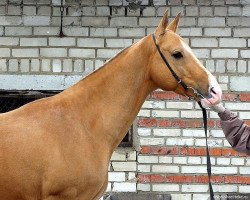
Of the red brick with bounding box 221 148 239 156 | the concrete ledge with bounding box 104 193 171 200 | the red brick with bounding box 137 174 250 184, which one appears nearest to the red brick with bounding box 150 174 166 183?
the red brick with bounding box 137 174 250 184

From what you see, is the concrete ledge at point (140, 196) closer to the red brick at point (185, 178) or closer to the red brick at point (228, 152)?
the red brick at point (185, 178)

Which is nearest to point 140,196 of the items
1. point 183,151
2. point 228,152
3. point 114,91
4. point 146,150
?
point 146,150

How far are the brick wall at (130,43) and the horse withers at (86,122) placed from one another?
227cm

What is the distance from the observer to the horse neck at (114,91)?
4.07 metres

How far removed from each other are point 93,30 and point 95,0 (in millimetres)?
295

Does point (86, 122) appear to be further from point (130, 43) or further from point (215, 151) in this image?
point (215, 151)

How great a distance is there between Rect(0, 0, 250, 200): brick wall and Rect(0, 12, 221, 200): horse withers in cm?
227

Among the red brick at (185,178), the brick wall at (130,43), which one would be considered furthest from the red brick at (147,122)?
the red brick at (185,178)

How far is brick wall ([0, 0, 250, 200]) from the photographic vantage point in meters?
6.41

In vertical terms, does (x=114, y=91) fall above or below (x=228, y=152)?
above

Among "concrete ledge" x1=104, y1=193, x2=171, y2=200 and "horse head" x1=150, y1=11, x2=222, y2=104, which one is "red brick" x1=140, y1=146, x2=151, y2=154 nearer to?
"concrete ledge" x1=104, y1=193, x2=171, y2=200

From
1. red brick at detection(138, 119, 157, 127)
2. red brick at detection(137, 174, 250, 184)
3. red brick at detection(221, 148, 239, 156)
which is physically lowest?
red brick at detection(137, 174, 250, 184)

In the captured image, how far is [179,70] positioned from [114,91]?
16.8 inches

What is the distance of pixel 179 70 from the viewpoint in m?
4.05
